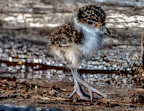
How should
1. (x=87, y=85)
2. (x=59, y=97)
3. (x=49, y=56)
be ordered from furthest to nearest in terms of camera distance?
(x=49, y=56) → (x=87, y=85) → (x=59, y=97)

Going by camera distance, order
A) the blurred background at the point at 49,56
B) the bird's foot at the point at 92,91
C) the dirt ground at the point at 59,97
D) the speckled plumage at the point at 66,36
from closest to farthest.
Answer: the dirt ground at the point at 59,97 → the speckled plumage at the point at 66,36 → the bird's foot at the point at 92,91 → the blurred background at the point at 49,56

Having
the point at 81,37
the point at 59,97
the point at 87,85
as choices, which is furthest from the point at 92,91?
the point at 81,37

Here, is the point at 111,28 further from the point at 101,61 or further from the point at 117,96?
the point at 117,96

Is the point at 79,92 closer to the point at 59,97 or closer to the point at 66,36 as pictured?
the point at 59,97

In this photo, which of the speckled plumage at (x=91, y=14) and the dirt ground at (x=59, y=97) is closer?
Answer: the dirt ground at (x=59, y=97)

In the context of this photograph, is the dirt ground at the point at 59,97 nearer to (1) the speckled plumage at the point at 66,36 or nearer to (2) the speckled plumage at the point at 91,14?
(1) the speckled plumage at the point at 66,36

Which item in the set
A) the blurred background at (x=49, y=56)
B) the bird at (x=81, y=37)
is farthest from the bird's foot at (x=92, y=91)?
the blurred background at (x=49, y=56)

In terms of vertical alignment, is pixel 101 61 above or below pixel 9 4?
below

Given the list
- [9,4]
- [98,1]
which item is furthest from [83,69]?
[9,4]

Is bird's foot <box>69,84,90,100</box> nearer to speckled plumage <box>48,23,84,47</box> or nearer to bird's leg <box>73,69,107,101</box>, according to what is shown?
bird's leg <box>73,69,107,101</box>

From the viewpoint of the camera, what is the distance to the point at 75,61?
3756 mm

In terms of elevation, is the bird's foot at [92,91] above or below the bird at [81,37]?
below

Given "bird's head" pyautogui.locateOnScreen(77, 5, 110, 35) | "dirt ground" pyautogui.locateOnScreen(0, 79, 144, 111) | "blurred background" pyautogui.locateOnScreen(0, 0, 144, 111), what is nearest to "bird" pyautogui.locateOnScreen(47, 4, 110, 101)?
"bird's head" pyautogui.locateOnScreen(77, 5, 110, 35)

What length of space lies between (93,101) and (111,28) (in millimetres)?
1670
